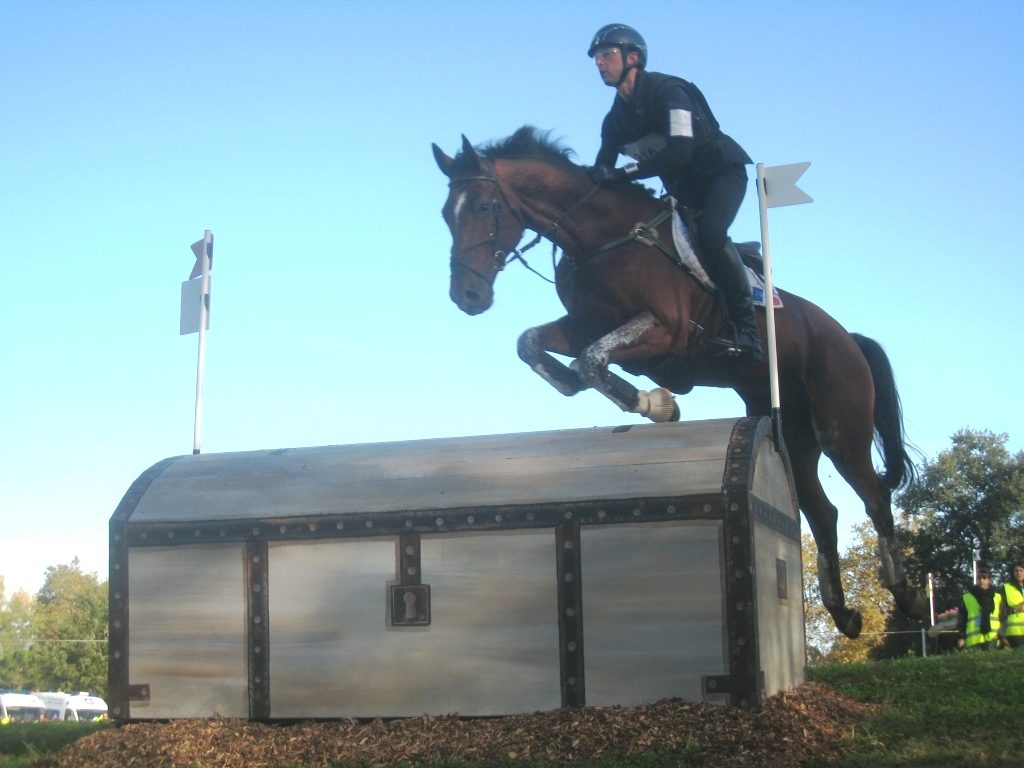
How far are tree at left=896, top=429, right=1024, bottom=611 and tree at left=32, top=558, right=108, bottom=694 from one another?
41.8 meters

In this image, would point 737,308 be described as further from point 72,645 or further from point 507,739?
point 72,645

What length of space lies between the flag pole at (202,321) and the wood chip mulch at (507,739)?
8.38ft

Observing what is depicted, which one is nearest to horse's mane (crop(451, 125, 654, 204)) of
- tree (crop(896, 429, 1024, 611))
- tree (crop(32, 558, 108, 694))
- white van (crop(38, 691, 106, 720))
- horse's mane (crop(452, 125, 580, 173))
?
horse's mane (crop(452, 125, 580, 173))

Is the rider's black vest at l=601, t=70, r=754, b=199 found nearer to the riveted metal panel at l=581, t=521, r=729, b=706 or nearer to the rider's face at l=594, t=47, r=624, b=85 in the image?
the rider's face at l=594, t=47, r=624, b=85

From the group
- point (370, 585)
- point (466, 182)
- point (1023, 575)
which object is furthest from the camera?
point (1023, 575)

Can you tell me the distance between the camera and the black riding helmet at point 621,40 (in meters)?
8.47

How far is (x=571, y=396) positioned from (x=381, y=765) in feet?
9.62

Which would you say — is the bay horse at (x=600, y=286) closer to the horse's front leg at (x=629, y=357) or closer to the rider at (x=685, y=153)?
the horse's front leg at (x=629, y=357)

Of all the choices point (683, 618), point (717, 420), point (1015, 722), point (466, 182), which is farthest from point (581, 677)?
point (466, 182)

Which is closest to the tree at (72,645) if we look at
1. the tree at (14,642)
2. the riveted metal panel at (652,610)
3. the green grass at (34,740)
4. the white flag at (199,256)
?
the tree at (14,642)

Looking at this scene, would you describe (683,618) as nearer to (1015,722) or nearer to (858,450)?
(1015,722)

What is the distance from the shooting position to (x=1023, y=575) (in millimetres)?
14992

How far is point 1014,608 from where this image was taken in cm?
1507

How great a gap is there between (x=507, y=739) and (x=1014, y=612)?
10.6 m
